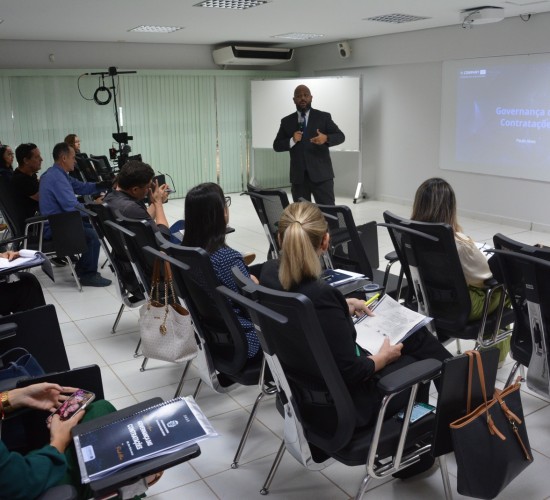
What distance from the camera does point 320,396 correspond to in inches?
72.8

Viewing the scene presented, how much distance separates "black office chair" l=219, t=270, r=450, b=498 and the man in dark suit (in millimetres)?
4718

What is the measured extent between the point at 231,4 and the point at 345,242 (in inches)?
138

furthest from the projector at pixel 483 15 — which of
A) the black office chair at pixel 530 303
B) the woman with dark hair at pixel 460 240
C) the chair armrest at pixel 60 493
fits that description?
the chair armrest at pixel 60 493

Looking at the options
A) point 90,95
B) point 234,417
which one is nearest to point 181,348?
point 234,417

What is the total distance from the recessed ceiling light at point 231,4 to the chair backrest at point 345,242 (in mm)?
3196

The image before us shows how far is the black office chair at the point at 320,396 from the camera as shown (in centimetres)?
171

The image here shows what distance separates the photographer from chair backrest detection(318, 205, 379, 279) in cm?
347

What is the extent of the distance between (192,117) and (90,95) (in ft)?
5.51

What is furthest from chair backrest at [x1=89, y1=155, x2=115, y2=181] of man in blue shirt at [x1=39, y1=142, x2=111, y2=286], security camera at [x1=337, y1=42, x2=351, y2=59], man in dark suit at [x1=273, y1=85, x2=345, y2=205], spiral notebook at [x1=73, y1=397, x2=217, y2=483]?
spiral notebook at [x1=73, y1=397, x2=217, y2=483]

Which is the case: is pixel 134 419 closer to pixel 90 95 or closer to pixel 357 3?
pixel 357 3

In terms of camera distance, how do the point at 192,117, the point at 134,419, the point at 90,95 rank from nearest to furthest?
1. the point at 134,419
2. the point at 90,95
3. the point at 192,117

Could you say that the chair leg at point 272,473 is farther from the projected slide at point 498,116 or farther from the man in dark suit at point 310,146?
the projected slide at point 498,116

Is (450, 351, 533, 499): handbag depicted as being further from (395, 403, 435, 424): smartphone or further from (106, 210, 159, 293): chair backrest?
(106, 210, 159, 293): chair backrest

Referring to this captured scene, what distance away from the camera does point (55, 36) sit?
320 inches
